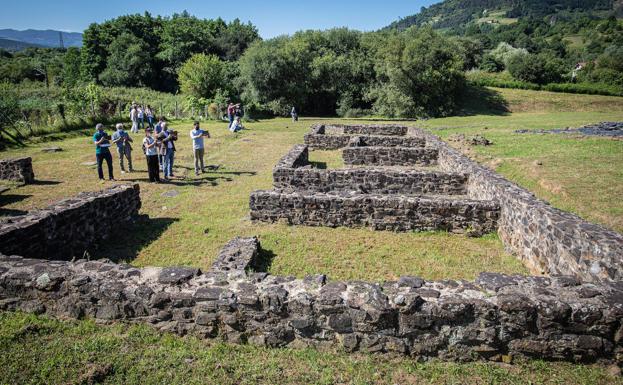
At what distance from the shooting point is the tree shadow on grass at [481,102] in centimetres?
4356

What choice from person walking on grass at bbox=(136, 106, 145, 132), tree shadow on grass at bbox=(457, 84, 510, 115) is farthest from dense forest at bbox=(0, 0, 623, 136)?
person walking on grass at bbox=(136, 106, 145, 132)

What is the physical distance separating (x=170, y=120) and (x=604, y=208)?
3117 centimetres

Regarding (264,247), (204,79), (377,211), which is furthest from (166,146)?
(204,79)

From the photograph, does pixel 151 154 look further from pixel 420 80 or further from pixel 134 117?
pixel 420 80

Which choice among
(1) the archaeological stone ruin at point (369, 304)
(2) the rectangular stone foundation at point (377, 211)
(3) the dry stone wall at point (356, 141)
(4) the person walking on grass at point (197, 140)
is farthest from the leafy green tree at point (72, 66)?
(1) the archaeological stone ruin at point (369, 304)

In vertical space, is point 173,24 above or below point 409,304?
above

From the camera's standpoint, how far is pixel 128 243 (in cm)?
898

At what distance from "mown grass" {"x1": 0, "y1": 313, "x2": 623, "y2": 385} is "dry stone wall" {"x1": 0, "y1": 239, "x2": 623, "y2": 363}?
0.15 meters

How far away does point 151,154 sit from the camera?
42.5 feet

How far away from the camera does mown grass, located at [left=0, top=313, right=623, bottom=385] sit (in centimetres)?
429

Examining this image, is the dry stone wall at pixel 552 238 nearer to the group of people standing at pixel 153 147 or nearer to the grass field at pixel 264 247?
the grass field at pixel 264 247

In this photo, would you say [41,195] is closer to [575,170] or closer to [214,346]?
[214,346]

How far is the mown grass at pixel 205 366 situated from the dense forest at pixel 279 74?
23477mm

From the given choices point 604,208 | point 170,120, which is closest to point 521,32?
point 170,120
